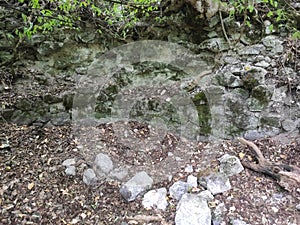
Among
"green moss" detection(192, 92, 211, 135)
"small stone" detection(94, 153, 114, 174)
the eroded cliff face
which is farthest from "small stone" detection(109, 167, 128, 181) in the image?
"green moss" detection(192, 92, 211, 135)

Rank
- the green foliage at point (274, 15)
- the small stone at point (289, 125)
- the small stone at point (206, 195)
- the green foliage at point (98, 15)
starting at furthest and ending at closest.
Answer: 1. the green foliage at point (98, 15)
2. the green foliage at point (274, 15)
3. the small stone at point (289, 125)
4. the small stone at point (206, 195)

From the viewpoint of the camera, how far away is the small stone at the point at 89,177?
1.71m

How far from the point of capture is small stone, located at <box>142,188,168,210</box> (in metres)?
1.55

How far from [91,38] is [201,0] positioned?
99cm

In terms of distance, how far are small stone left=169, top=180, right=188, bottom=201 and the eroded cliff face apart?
1.84 feet

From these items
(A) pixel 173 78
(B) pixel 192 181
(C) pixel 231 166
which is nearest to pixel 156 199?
(B) pixel 192 181

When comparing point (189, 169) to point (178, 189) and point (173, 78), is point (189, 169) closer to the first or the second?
point (178, 189)

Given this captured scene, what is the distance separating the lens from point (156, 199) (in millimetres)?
1579

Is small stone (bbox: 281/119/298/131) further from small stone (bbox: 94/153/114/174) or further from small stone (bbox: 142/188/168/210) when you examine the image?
small stone (bbox: 94/153/114/174)

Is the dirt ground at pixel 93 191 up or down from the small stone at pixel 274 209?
down

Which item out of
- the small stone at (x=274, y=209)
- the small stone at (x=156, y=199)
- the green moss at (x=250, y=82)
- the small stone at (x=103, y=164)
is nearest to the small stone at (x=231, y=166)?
the small stone at (x=274, y=209)

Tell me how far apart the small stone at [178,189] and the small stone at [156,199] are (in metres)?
0.05

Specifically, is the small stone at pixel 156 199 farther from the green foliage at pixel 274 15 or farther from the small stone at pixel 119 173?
the green foliage at pixel 274 15

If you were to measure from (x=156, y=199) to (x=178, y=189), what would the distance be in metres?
0.15
